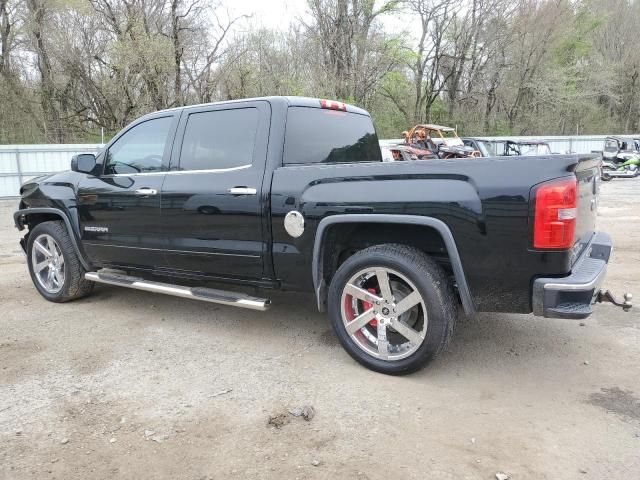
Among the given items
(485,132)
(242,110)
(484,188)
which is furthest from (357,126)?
(485,132)

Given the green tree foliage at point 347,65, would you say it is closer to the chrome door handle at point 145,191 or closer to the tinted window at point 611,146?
the tinted window at point 611,146

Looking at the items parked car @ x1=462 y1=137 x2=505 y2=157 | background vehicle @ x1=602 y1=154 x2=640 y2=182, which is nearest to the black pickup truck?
parked car @ x1=462 y1=137 x2=505 y2=157

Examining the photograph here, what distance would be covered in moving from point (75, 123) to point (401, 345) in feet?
70.8

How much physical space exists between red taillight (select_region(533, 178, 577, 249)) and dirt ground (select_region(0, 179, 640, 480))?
1.03m

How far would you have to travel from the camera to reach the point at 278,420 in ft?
9.95

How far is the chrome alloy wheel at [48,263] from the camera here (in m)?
5.34

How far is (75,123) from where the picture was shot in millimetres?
21562

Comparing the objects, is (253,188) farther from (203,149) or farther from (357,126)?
(357,126)

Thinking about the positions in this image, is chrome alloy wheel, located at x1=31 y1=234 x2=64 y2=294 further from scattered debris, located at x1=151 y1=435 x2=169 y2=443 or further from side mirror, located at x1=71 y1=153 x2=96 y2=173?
scattered debris, located at x1=151 y1=435 x2=169 y2=443

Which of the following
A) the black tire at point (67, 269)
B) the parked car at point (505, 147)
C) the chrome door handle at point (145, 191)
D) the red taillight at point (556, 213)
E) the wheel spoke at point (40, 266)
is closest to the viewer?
the red taillight at point (556, 213)

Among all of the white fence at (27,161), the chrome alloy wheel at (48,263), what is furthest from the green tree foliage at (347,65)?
the chrome alloy wheel at (48,263)

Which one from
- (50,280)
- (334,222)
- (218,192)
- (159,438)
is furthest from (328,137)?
(50,280)

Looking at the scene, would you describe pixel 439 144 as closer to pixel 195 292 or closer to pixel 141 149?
pixel 141 149

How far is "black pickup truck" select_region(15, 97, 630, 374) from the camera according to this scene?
9.82 feet
